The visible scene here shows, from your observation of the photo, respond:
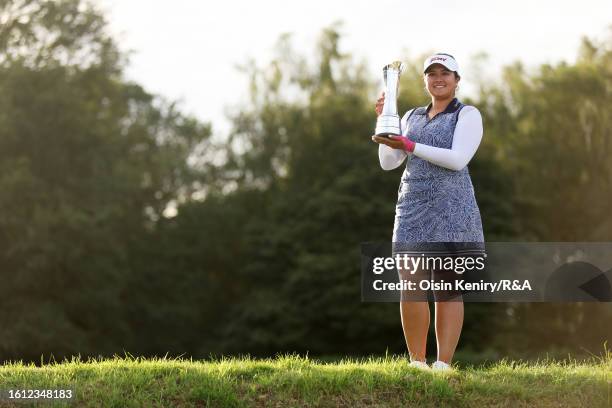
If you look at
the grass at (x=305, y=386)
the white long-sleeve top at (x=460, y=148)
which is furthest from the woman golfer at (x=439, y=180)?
the grass at (x=305, y=386)

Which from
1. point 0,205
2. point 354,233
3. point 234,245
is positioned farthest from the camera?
point 234,245

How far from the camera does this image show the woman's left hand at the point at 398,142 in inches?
237

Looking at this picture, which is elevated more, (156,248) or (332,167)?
(332,167)

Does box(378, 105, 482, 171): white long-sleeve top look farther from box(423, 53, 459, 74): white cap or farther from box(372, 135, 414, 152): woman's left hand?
box(423, 53, 459, 74): white cap

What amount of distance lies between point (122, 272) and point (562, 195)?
17685mm

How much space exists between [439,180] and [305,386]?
67.1 inches

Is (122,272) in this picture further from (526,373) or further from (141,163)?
(526,373)

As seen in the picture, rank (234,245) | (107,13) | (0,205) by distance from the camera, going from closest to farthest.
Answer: (0,205) < (107,13) < (234,245)

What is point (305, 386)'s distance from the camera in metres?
5.86

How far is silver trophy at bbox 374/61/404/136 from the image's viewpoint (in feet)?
19.9

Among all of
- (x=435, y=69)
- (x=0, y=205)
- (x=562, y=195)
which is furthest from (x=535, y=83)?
(x=435, y=69)

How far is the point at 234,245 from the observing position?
127 ft

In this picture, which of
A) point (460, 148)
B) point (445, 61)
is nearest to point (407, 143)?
point (460, 148)

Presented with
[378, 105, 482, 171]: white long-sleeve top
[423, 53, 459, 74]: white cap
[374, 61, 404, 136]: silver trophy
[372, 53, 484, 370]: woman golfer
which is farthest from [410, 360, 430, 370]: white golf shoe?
[423, 53, 459, 74]: white cap
